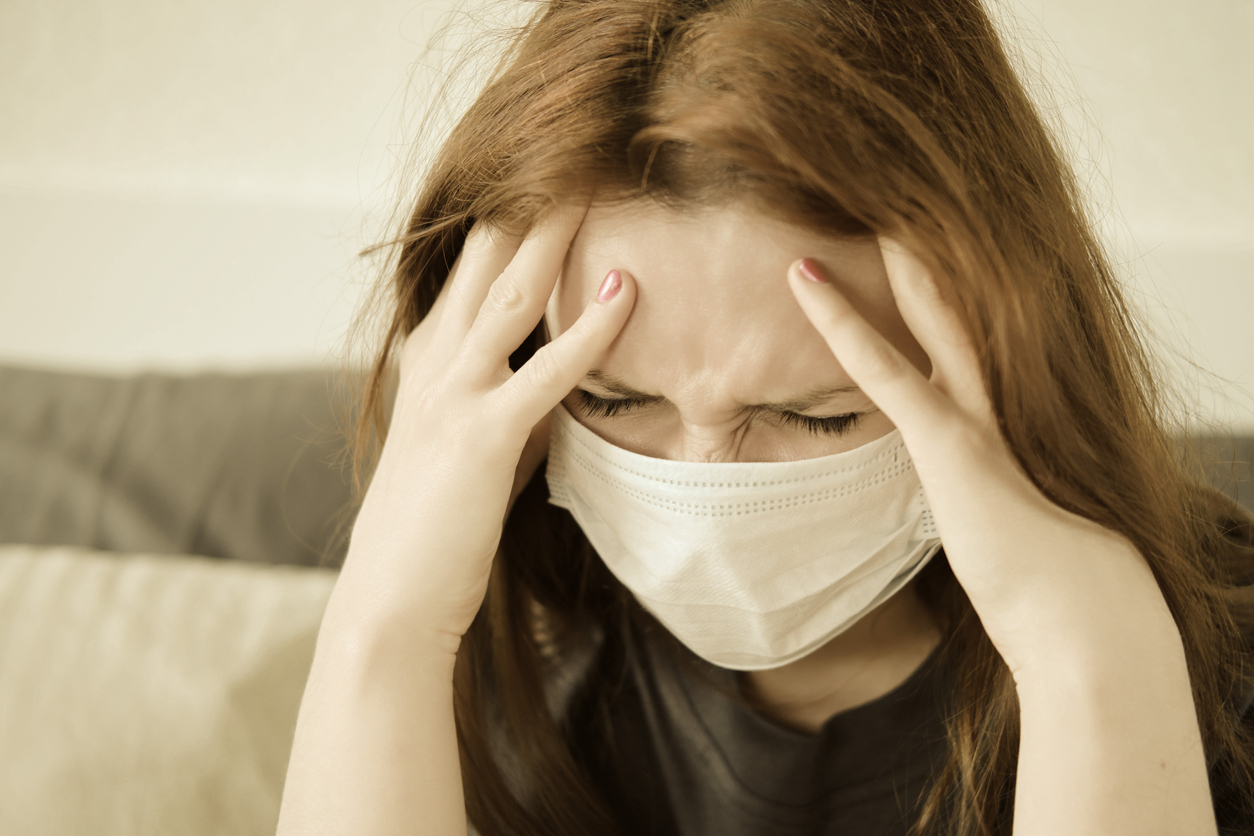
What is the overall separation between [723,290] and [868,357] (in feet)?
0.41

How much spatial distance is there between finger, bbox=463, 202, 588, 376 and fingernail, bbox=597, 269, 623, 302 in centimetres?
6

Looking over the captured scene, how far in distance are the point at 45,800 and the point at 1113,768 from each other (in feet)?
3.54

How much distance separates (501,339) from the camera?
2.53 ft

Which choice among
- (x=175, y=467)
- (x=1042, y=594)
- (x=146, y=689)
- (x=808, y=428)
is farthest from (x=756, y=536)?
(x=175, y=467)

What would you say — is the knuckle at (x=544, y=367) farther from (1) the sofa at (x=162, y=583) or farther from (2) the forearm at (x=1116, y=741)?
(1) the sofa at (x=162, y=583)

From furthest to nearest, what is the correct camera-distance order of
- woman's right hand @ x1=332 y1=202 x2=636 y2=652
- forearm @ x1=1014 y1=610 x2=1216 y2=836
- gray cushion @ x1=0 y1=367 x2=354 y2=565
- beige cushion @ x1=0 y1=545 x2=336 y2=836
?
gray cushion @ x1=0 y1=367 x2=354 y2=565 < beige cushion @ x1=0 y1=545 x2=336 y2=836 < woman's right hand @ x1=332 y1=202 x2=636 y2=652 < forearm @ x1=1014 y1=610 x2=1216 y2=836

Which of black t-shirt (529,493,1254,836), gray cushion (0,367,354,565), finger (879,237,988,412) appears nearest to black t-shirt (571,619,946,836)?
black t-shirt (529,493,1254,836)

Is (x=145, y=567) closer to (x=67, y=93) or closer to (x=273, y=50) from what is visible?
(x=273, y=50)

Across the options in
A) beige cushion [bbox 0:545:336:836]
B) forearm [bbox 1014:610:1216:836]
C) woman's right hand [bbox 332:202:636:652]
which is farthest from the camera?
beige cushion [bbox 0:545:336:836]

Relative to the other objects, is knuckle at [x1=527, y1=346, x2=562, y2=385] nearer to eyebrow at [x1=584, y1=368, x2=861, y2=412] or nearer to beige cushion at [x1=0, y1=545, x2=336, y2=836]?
eyebrow at [x1=584, y1=368, x2=861, y2=412]

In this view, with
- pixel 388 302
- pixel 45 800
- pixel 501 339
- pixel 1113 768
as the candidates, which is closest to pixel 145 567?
pixel 45 800

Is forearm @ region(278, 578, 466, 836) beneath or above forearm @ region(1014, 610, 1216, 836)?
beneath

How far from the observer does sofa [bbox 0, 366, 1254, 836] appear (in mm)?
985

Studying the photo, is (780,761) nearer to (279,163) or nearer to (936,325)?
(936,325)
